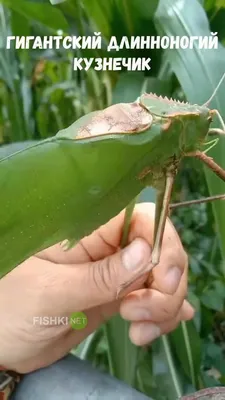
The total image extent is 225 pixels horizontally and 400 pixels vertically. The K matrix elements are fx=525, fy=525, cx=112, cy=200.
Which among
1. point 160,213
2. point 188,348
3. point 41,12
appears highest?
point 41,12

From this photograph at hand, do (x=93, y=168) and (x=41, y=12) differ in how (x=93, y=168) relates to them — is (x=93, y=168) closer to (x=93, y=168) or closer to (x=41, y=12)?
(x=93, y=168)

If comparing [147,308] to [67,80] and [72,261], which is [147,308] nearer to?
[72,261]

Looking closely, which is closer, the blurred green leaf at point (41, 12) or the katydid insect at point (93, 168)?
the katydid insect at point (93, 168)

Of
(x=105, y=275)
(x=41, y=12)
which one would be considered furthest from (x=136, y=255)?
(x=41, y=12)

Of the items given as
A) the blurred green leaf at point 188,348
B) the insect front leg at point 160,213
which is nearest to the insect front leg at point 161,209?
the insect front leg at point 160,213

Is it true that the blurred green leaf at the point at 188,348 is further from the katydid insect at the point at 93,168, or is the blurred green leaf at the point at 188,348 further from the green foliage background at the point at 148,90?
the katydid insect at the point at 93,168

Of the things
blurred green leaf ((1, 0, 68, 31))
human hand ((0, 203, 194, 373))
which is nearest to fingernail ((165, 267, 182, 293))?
human hand ((0, 203, 194, 373))
